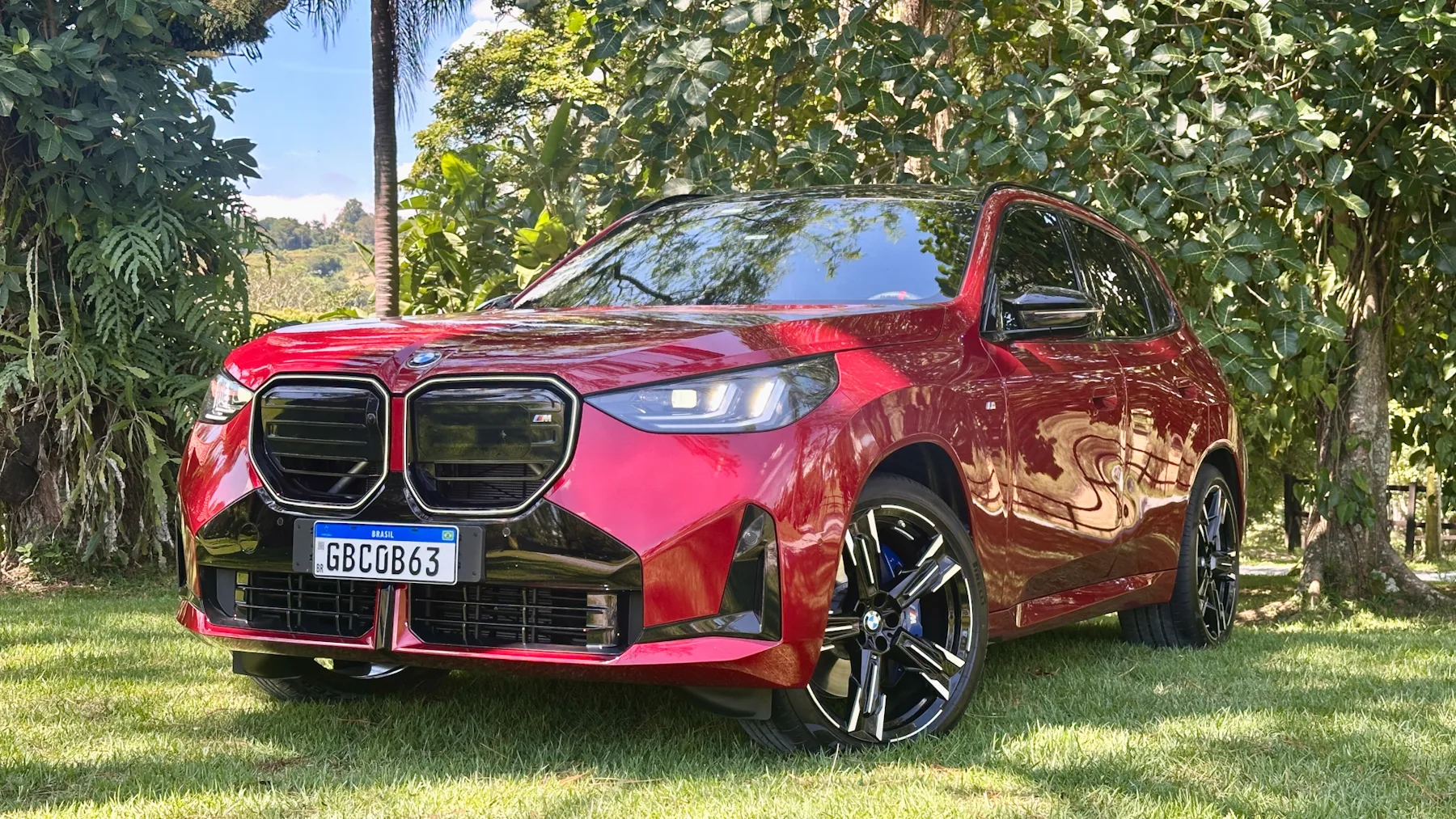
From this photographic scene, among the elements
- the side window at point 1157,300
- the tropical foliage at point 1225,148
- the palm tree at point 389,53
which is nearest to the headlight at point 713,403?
the side window at point 1157,300

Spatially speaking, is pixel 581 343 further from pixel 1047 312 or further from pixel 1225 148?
pixel 1225 148

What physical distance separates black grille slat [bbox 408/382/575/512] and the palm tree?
539 inches

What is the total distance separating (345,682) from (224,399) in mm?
1119

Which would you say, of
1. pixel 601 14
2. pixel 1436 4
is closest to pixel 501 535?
pixel 601 14

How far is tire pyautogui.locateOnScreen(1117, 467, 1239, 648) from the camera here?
619 centimetres

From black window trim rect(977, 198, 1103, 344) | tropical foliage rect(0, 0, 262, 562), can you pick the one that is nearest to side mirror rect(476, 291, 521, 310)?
black window trim rect(977, 198, 1103, 344)

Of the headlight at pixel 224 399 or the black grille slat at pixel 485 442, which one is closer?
the black grille slat at pixel 485 442

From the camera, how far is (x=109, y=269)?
8992mm

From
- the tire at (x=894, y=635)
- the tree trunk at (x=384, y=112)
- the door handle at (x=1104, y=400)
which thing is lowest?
the tire at (x=894, y=635)

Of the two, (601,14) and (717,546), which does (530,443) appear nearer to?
(717,546)

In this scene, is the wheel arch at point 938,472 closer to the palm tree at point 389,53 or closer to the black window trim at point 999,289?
the black window trim at point 999,289

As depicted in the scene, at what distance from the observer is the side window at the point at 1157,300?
248 inches

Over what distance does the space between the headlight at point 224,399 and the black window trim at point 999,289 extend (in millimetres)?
2155

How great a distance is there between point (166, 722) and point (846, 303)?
2.32 metres
